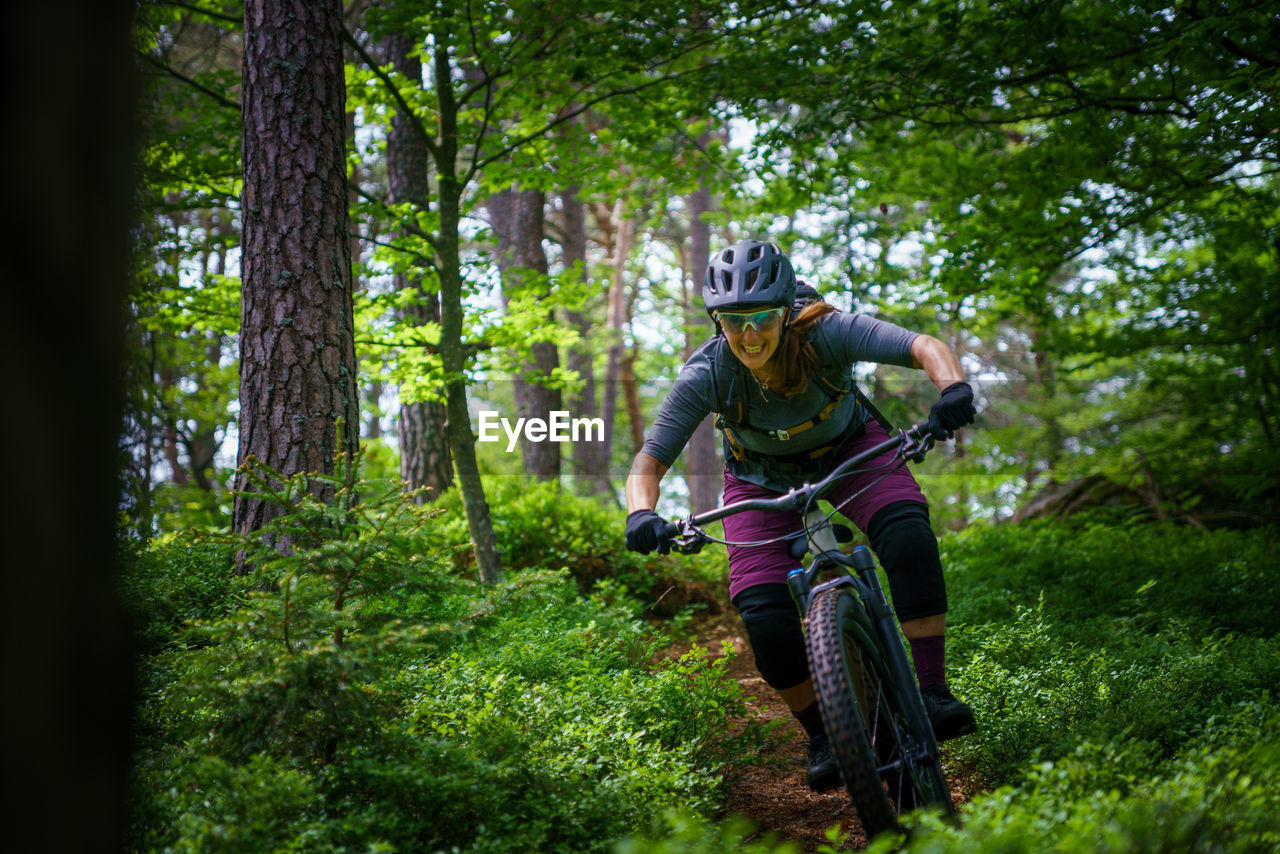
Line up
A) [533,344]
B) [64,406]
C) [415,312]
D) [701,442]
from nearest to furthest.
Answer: [64,406] < [415,312] < [533,344] < [701,442]

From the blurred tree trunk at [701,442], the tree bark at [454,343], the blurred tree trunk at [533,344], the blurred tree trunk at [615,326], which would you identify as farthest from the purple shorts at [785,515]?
the blurred tree trunk at [615,326]

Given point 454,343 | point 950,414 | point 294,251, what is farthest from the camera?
point 454,343

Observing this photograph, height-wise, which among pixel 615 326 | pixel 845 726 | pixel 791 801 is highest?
pixel 615 326

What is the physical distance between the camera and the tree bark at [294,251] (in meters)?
4.94

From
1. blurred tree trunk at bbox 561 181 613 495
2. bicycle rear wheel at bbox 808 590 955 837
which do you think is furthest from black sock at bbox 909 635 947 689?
blurred tree trunk at bbox 561 181 613 495

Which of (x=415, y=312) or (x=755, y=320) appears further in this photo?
(x=415, y=312)

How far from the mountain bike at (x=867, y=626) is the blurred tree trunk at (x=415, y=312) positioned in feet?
23.6

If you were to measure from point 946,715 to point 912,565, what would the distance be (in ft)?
1.93

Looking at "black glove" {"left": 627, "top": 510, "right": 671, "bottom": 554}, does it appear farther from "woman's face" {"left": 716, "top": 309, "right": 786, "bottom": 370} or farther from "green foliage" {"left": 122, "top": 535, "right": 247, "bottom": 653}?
"green foliage" {"left": 122, "top": 535, "right": 247, "bottom": 653}

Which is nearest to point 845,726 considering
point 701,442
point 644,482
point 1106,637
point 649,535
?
point 649,535

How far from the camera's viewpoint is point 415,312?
32.9ft

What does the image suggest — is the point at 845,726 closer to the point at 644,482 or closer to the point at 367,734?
the point at 644,482

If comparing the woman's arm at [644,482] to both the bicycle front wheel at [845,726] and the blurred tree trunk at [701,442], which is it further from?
the blurred tree trunk at [701,442]

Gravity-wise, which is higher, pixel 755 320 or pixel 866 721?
pixel 755 320
